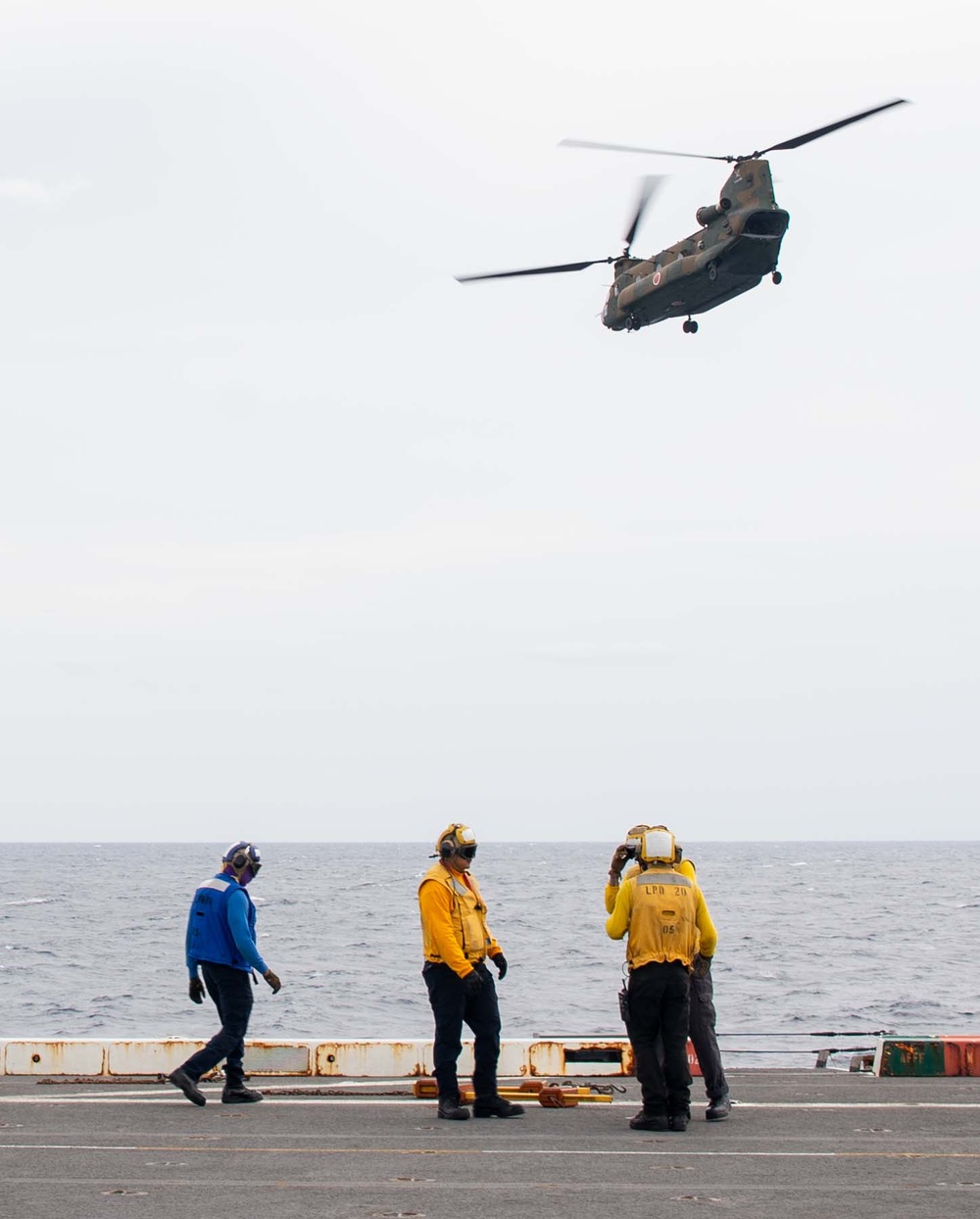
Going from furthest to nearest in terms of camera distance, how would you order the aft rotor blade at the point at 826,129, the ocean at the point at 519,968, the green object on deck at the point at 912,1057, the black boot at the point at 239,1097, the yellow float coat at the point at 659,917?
the ocean at the point at 519,968, the aft rotor blade at the point at 826,129, the green object on deck at the point at 912,1057, the black boot at the point at 239,1097, the yellow float coat at the point at 659,917

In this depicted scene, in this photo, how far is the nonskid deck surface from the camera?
7.48 meters

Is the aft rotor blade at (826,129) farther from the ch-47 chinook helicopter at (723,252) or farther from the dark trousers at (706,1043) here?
the dark trousers at (706,1043)

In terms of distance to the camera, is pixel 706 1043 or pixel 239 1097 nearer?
pixel 706 1043

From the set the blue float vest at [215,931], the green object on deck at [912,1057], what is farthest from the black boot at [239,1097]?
the green object on deck at [912,1057]

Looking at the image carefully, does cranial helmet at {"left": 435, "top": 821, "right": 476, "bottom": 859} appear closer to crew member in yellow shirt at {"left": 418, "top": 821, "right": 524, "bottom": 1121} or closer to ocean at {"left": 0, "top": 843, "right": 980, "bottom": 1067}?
crew member in yellow shirt at {"left": 418, "top": 821, "right": 524, "bottom": 1121}

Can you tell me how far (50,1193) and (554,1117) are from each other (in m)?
4.19

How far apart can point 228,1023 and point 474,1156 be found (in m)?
3.29

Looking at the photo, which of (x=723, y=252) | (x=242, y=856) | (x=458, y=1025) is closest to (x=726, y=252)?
(x=723, y=252)

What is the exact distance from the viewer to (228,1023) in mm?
11711

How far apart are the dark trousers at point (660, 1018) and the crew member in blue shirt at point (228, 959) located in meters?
2.80

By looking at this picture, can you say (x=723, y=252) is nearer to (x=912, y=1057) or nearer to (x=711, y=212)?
(x=711, y=212)

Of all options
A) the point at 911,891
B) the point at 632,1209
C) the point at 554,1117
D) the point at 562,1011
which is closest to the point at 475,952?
the point at 554,1117

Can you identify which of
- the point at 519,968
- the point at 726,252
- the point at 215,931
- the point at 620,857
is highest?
the point at 726,252

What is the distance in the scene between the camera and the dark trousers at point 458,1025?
10781 mm
